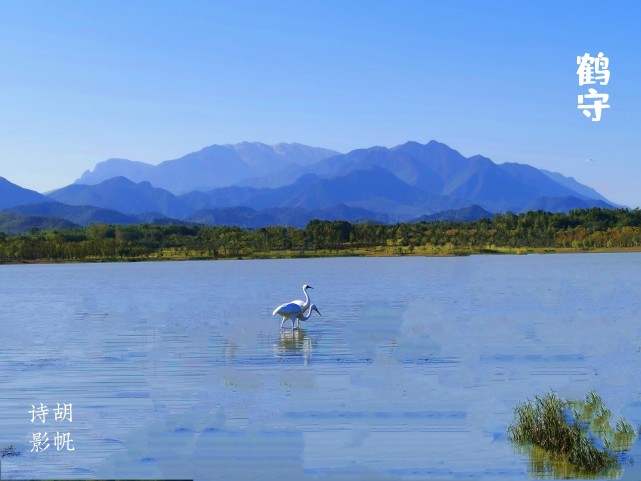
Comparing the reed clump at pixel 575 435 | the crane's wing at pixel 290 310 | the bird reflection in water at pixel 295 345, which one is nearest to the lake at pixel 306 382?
the bird reflection in water at pixel 295 345

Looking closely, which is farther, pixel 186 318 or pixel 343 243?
pixel 343 243

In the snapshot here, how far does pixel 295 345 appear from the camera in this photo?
1107 inches

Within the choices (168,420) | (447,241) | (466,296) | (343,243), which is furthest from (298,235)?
(168,420)

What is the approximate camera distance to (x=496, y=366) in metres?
23.4

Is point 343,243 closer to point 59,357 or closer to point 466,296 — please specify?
point 466,296

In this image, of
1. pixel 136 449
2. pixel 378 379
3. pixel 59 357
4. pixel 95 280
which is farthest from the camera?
pixel 95 280

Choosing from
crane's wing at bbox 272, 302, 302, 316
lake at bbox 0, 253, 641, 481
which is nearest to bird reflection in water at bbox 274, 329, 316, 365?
lake at bbox 0, 253, 641, 481

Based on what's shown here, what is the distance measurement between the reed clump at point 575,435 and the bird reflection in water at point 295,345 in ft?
30.5

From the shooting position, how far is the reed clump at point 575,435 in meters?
14.0

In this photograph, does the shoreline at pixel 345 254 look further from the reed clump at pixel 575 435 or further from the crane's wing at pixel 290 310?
the reed clump at pixel 575 435

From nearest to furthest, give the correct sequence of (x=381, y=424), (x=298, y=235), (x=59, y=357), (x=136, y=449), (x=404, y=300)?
1. (x=136, y=449)
2. (x=381, y=424)
3. (x=59, y=357)
4. (x=404, y=300)
5. (x=298, y=235)

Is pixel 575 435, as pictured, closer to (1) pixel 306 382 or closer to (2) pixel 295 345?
(1) pixel 306 382

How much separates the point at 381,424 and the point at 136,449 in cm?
458

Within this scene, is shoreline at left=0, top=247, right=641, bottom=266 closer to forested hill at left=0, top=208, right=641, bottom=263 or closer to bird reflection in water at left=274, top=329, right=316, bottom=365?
forested hill at left=0, top=208, right=641, bottom=263
